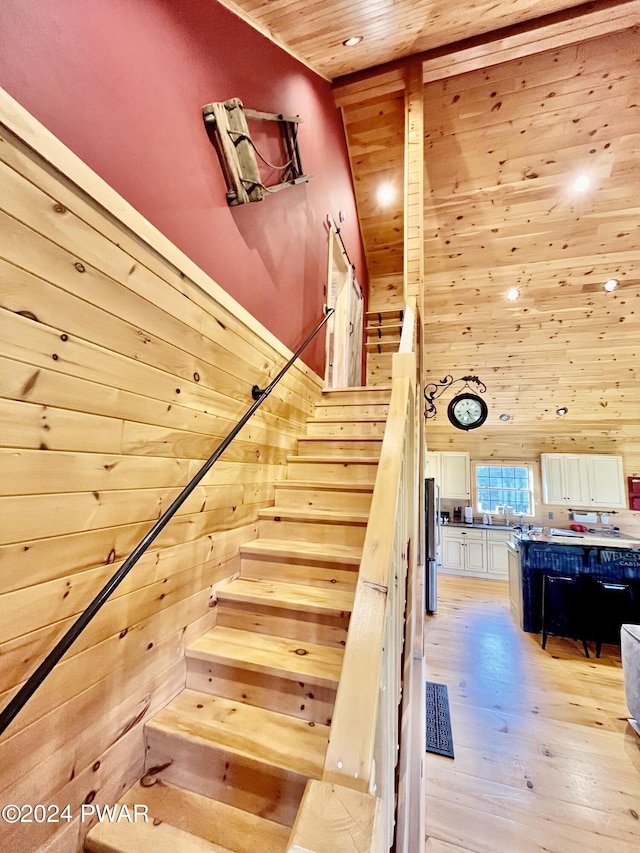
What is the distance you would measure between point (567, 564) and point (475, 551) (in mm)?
2484

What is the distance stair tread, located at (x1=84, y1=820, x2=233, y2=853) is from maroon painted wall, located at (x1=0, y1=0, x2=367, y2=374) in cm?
194

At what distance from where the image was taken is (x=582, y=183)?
3.85 meters

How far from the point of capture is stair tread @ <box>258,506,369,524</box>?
192 centimetres

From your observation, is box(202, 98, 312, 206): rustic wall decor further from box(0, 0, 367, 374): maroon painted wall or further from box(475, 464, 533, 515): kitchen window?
box(475, 464, 533, 515): kitchen window

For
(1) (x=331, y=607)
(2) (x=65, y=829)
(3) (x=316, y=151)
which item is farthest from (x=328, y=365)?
(2) (x=65, y=829)

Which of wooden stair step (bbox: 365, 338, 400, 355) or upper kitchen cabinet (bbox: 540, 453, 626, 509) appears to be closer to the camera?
wooden stair step (bbox: 365, 338, 400, 355)

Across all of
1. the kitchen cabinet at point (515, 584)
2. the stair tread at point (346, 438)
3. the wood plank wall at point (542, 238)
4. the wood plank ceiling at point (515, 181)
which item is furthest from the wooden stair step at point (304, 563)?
the wood plank wall at point (542, 238)

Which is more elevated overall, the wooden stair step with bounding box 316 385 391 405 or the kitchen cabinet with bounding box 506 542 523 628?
the wooden stair step with bounding box 316 385 391 405

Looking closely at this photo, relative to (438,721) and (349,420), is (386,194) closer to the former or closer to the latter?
(349,420)

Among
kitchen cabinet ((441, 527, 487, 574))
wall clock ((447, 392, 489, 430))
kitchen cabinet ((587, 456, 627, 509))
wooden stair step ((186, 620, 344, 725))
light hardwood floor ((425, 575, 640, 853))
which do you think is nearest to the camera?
wooden stair step ((186, 620, 344, 725))

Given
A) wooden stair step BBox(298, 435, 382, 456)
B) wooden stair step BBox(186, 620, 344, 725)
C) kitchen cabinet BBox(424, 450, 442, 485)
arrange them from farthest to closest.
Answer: kitchen cabinet BBox(424, 450, 442, 485)
wooden stair step BBox(298, 435, 382, 456)
wooden stair step BBox(186, 620, 344, 725)

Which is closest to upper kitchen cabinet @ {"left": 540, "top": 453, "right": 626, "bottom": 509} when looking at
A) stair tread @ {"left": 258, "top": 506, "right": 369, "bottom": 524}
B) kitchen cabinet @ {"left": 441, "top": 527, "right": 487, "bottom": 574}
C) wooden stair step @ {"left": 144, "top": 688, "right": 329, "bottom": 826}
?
kitchen cabinet @ {"left": 441, "top": 527, "right": 487, "bottom": 574}

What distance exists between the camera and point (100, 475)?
1.09 m

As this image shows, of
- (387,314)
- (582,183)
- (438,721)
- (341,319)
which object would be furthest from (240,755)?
(582,183)
